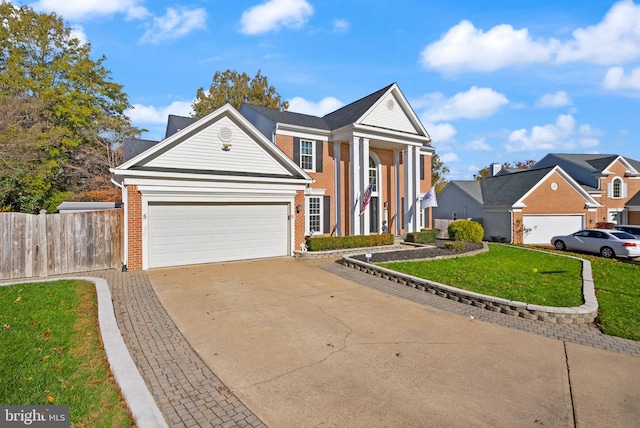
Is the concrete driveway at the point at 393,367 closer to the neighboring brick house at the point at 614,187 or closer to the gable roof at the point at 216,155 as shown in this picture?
the gable roof at the point at 216,155

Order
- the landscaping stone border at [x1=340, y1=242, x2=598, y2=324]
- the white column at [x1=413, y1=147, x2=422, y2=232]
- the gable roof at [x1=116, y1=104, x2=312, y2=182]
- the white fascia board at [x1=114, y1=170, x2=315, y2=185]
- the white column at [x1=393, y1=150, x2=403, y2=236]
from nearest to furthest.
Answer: the landscaping stone border at [x1=340, y1=242, x2=598, y2=324] < the white fascia board at [x1=114, y1=170, x2=315, y2=185] < the gable roof at [x1=116, y1=104, x2=312, y2=182] < the white column at [x1=413, y1=147, x2=422, y2=232] < the white column at [x1=393, y1=150, x2=403, y2=236]

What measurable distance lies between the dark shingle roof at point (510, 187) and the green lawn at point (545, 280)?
11400 millimetres

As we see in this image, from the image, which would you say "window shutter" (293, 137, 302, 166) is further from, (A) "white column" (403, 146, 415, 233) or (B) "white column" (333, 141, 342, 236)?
(A) "white column" (403, 146, 415, 233)

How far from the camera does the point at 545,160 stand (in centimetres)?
3569

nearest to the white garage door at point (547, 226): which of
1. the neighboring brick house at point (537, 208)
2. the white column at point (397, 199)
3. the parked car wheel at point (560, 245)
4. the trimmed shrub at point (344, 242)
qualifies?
the neighboring brick house at point (537, 208)

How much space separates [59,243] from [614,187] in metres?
41.3

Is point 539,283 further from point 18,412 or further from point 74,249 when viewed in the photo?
point 74,249

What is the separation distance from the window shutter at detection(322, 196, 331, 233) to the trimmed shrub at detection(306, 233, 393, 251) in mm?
3349

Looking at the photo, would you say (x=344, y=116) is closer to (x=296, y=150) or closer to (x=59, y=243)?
(x=296, y=150)

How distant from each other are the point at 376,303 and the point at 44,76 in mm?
30650

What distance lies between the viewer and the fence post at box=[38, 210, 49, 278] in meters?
9.59

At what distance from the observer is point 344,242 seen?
15094 mm

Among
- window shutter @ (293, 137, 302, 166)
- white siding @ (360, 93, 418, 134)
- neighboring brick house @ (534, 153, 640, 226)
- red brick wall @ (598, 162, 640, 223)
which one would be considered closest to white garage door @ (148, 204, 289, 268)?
window shutter @ (293, 137, 302, 166)

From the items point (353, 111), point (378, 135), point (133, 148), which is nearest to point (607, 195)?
point (378, 135)
